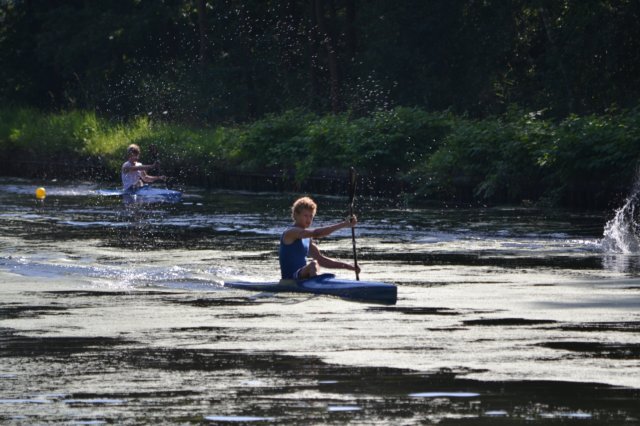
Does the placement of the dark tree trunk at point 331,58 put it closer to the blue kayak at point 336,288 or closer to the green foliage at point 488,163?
the green foliage at point 488,163

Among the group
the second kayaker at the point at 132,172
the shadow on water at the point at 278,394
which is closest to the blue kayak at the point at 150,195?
the second kayaker at the point at 132,172

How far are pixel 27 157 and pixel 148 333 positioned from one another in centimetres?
3665

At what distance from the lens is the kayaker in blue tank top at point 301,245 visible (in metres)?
17.3

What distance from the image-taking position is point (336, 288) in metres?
16.7

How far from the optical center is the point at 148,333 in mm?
14125

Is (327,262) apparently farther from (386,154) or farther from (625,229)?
(386,154)

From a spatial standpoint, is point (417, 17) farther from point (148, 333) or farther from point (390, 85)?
point (148, 333)

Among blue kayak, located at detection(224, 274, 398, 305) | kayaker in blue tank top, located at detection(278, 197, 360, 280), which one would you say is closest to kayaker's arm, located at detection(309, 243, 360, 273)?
kayaker in blue tank top, located at detection(278, 197, 360, 280)

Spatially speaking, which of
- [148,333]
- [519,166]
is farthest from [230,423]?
[519,166]

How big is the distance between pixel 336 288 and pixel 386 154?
1927 centimetres

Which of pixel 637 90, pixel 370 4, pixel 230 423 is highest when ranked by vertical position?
pixel 370 4

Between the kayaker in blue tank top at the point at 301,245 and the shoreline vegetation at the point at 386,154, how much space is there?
11.9 m

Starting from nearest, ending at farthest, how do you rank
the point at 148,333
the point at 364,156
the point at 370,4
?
the point at 148,333, the point at 364,156, the point at 370,4

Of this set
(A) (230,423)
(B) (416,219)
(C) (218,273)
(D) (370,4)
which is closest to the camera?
(A) (230,423)
